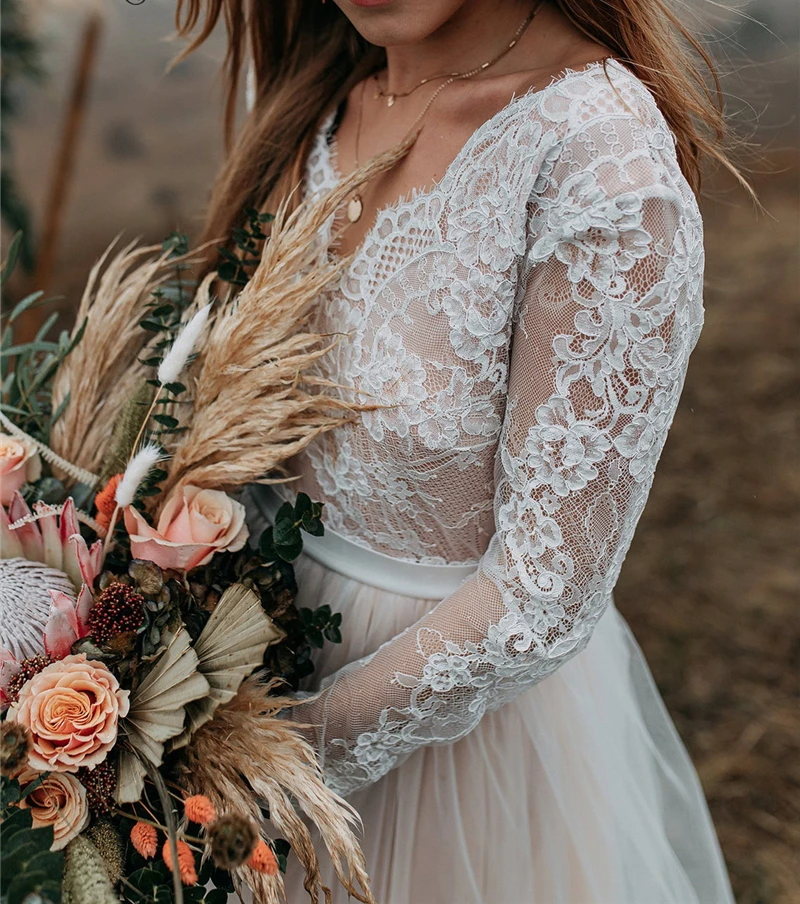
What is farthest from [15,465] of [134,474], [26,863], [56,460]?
[26,863]

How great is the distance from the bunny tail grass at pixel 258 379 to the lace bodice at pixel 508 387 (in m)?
0.07

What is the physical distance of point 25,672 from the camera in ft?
2.64

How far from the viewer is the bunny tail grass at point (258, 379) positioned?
0.91m

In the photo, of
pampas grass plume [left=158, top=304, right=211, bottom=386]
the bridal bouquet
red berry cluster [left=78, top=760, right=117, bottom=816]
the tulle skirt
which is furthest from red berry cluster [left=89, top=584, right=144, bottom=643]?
the tulle skirt

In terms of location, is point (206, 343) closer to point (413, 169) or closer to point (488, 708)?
point (413, 169)

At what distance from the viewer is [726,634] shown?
9.37 ft

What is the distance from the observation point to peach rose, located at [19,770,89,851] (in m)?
0.76

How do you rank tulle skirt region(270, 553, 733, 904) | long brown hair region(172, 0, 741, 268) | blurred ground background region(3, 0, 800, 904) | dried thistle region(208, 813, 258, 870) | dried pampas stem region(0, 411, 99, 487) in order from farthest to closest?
blurred ground background region(3, 0, 800, 904) < long brown hair region(172, 0, 741, 268) < tulle skirt region(270, 553, 733, 904) < dried pampas stem region(0, 411, 99, 487) < dried thistle region(208, 813, 258, 870)

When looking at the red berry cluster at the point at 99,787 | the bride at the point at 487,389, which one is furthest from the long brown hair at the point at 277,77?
the red berry cluster at the point at 99,787

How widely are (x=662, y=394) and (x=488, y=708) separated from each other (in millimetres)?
428

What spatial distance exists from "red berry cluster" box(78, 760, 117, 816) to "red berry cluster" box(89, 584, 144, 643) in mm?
113

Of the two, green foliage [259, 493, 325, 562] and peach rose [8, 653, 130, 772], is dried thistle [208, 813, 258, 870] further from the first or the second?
green foliage [259, 493, 325, 562]

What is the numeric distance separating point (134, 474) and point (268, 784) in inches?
12.6

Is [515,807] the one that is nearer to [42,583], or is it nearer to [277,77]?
[42,583]
